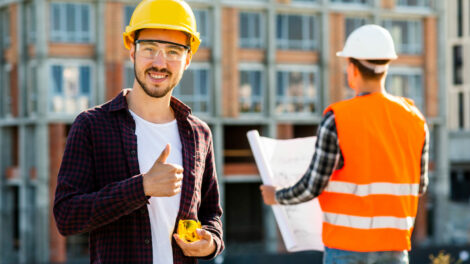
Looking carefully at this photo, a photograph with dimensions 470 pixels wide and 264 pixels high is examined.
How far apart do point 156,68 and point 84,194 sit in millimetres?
679

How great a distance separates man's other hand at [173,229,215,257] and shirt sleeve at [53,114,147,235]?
38 cm

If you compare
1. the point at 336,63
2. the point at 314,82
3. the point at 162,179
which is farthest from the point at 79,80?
the point at 162,179

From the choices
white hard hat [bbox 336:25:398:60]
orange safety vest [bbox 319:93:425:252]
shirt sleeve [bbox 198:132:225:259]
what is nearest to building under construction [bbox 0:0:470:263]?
white hard hat [bbox 336:25:398:60]

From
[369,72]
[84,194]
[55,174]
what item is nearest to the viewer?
[84,194]

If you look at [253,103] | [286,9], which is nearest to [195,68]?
[253,103]

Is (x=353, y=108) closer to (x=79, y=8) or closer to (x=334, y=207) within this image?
(x=334, y=207)

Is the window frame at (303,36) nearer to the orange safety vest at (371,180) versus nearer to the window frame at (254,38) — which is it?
the window frame at (254,38)

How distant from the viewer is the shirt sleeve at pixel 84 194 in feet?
7.87

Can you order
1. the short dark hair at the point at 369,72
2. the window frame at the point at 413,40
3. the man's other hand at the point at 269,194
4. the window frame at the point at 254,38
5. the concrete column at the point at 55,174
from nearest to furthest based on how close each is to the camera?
the short dark hair at the point at 369,72 < the man's other hand at the point at 269,194 < the concrete column at the point at 55,174 < the window frame at the point at 254,38 < the window frame at the point at 413,40

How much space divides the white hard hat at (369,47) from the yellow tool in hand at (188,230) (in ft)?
5.67

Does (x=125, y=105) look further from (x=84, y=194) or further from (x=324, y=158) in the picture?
(x=324, y=158)

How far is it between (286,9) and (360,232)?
86.6ft

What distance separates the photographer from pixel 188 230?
8.89ft

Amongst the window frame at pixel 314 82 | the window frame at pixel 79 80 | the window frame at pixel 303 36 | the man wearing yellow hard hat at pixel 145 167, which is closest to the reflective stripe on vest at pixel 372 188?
the man wearing yellow hard hat at pixel 145 167
